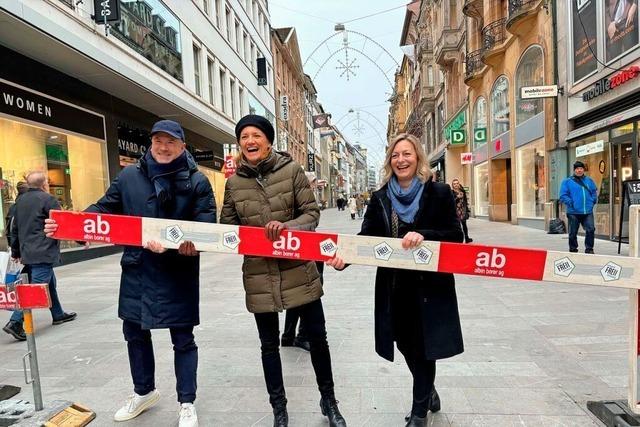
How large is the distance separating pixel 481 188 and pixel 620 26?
13.3m

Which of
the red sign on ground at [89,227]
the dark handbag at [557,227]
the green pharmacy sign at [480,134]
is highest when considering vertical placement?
the green pharmacy sign at [480,134]

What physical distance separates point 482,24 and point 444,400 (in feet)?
68.8

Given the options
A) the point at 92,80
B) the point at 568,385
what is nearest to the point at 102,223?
the point at 568,385

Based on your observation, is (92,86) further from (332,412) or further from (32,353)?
(332,412)

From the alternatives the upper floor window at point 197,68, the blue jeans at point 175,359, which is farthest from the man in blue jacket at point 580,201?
the upper floor window at point 197,68

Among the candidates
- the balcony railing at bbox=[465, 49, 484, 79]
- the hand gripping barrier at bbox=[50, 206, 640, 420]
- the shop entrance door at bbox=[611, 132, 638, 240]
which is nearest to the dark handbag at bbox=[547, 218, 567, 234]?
the shop entrance door at bbox=[611, 132, 638, 240]

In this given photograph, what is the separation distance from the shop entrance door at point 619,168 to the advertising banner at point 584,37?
7.71ft

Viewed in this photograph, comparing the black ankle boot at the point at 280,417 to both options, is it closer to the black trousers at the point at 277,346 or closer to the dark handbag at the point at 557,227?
the black trousers at the point at 277,346

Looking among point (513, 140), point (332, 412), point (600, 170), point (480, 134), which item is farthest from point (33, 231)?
point (480, 134)

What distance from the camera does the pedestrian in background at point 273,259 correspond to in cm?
273

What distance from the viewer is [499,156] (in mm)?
19891

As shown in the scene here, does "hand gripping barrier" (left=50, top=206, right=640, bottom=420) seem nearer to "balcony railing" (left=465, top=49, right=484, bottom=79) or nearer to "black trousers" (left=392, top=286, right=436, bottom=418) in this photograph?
"black trousers" (left=392, top=286, right=436, bottom=418)

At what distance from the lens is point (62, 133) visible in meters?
11.6

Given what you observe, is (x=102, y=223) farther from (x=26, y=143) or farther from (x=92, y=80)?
(x=92, y=80)
